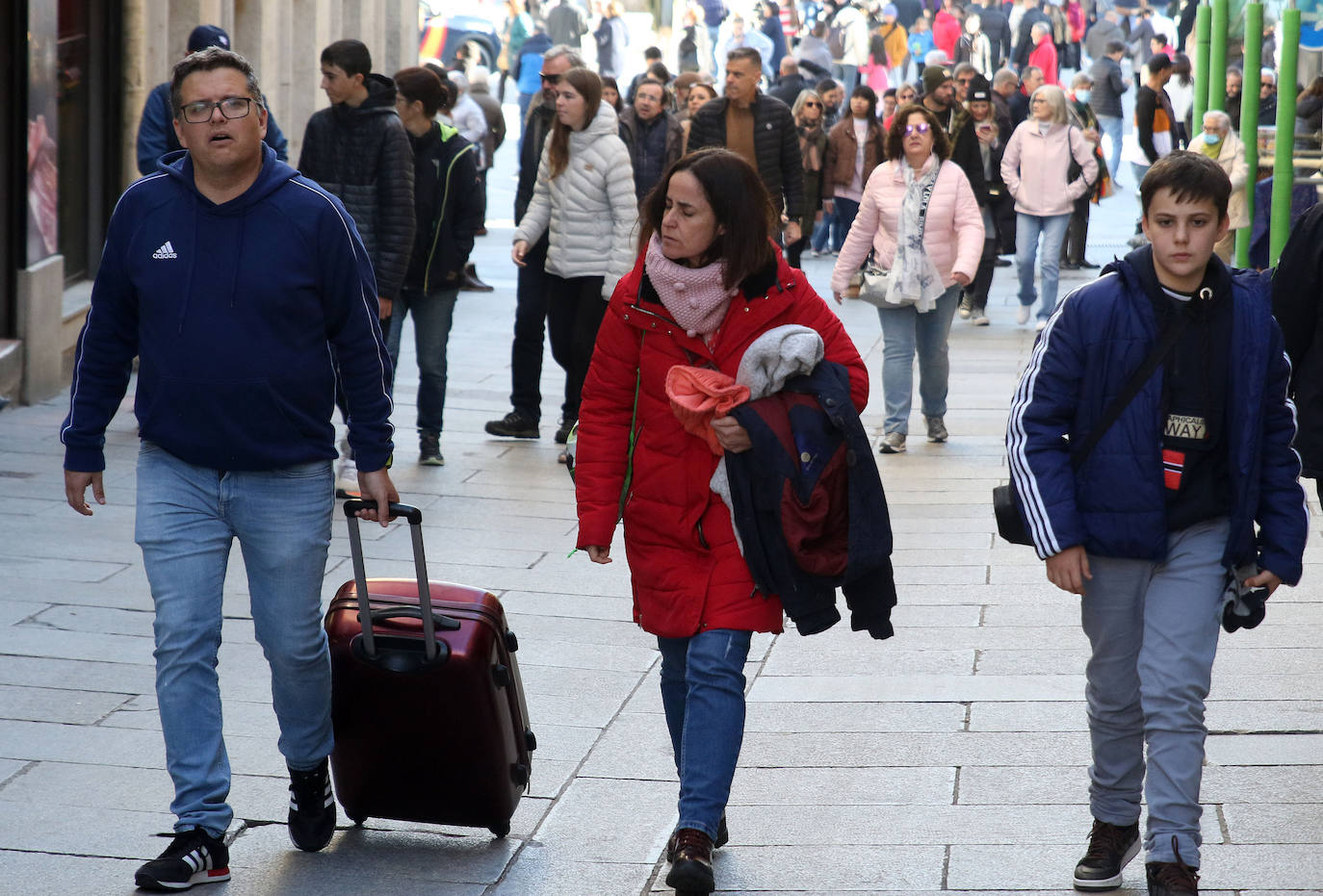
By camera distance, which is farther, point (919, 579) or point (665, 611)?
point (919, 579)

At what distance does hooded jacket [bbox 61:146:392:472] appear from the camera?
4172 millimetres

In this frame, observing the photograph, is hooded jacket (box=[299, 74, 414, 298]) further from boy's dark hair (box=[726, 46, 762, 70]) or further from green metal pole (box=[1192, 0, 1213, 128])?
green metal pole (box=[1192, 0, 1213, 128])

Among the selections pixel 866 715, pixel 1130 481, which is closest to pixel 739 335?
pixel 1130 481

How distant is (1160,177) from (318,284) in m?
1.80

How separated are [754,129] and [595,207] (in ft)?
9.68

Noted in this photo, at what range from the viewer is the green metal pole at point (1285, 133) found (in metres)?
9.94

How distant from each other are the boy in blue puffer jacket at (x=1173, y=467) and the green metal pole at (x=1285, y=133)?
242 inches

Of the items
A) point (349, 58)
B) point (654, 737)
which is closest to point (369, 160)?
point (349, 58)

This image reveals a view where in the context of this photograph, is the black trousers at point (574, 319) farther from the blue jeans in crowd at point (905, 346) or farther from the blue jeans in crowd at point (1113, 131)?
the blue jeans in crowd at point (1113, 131)

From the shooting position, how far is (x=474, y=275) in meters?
16.8

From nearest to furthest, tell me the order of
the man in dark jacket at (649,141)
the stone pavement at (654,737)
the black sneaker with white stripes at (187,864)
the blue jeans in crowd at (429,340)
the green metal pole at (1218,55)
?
the black sneaker with white stripes at (187,864) → the stone pavement at (654,737) → the blue jeans in crowd at (429,340) → the man in dark jacket at (649,141) → the green metal pole at (1218,55)

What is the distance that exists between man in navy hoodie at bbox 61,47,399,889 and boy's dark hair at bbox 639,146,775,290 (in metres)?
0.77

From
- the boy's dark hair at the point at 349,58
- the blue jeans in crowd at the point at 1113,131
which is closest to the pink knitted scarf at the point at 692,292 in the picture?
the boy's dark hair at the point at 349,58

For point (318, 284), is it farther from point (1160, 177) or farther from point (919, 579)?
point (919, 579)
